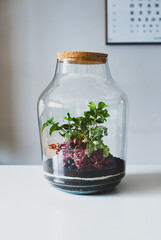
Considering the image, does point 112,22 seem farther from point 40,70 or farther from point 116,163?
point 116,163

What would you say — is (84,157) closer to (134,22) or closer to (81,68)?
(81,68)

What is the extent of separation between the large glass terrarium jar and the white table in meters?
0.05

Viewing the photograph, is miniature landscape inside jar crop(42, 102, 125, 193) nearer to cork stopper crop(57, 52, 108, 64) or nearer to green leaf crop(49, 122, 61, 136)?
green leaf crop(49, 122, 61, 136)

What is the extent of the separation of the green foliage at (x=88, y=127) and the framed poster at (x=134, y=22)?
3.45 ft

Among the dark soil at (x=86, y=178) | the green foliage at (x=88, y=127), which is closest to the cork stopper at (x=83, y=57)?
the green foliage at (x=88, y=127)

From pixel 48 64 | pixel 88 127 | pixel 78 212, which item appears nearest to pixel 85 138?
pixel 88 127

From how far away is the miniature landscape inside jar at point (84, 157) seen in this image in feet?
2.17

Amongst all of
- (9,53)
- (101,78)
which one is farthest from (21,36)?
(101,78)

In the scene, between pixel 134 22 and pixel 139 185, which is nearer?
pixel 139 185

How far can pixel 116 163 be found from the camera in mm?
709

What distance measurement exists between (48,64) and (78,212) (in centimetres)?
121

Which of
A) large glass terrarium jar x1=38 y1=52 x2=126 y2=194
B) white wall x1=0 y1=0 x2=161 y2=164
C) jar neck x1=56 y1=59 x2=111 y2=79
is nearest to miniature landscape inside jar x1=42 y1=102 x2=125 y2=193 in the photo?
large glass terrarium jar x1=38 y1=52 x2=126 y2=194

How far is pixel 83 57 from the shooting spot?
691 mm

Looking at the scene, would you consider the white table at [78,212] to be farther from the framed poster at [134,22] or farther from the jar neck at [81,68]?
the framed poster at [134,22]
